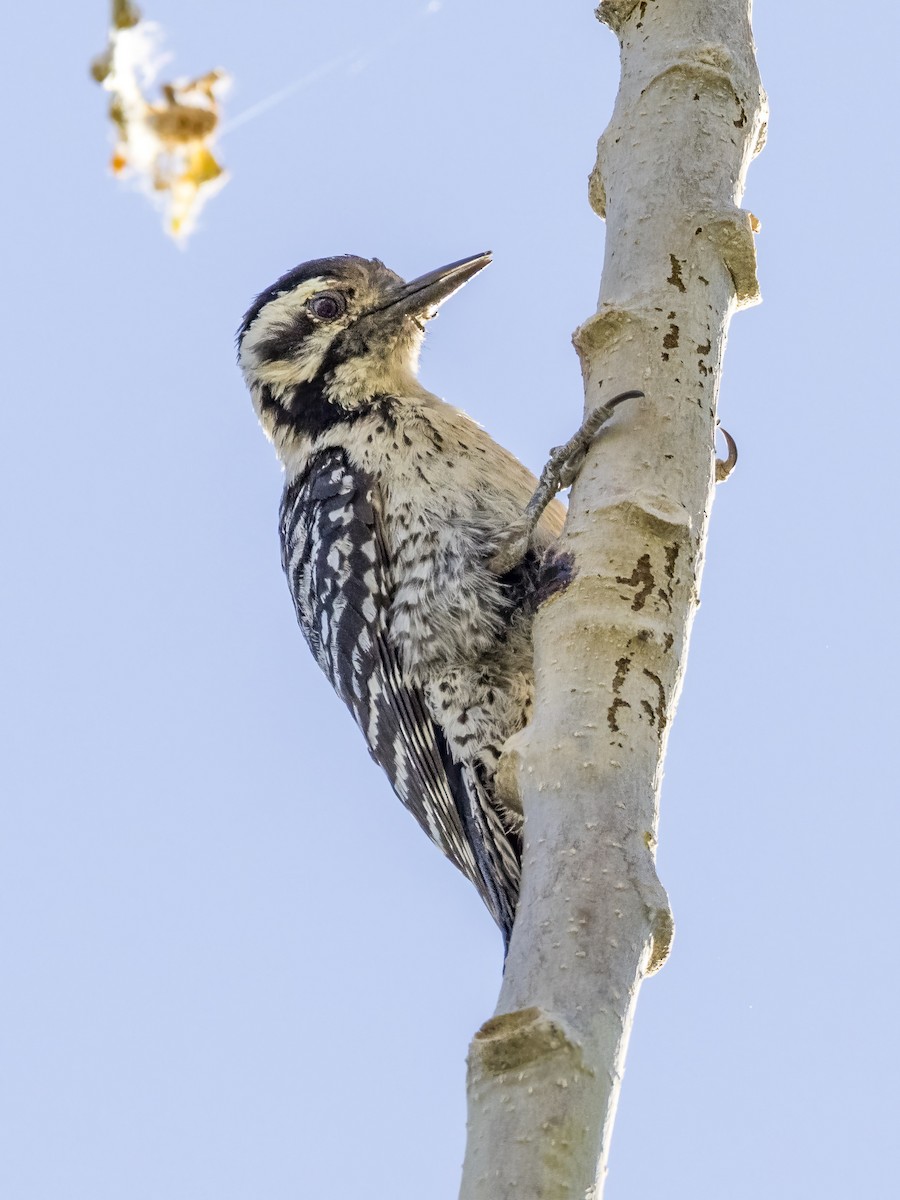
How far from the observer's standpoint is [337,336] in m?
5.40

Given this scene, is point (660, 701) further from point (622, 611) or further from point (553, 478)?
point (553, 478)

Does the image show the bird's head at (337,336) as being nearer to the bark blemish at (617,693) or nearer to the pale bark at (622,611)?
the pale bark at (622,611)

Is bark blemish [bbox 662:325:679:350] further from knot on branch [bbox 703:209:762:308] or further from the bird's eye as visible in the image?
the bird's eye

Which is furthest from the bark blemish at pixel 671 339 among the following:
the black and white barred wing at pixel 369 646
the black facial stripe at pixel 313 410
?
the black facial stripe at pixel 313 410

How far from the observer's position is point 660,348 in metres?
3.11

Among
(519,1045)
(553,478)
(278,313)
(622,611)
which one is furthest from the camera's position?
(278,313)

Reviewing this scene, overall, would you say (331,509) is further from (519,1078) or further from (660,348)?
(519,1078)

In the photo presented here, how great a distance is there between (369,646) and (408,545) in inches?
14.0

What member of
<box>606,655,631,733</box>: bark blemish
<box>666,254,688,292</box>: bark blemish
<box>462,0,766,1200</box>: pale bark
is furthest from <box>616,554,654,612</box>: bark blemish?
<box>666,254,688,292</box>: bark blemish

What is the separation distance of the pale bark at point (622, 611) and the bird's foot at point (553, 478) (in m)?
0.04

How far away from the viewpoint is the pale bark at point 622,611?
1989mm

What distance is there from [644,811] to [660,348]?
110 centimetres

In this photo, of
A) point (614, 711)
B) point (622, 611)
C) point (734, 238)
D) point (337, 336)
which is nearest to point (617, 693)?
point (614, 711)

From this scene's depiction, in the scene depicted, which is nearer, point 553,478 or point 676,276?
point 676,276
